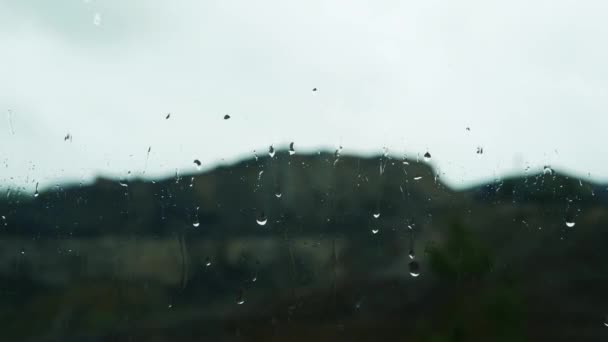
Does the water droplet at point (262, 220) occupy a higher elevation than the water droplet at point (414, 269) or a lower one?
higher

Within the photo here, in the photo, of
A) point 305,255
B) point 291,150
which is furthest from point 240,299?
point 291,150

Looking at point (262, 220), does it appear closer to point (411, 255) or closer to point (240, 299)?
point (240, 299)

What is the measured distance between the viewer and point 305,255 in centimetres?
183

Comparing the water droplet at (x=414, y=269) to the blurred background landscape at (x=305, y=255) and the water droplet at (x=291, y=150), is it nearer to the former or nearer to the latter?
the blurred background landscape at (x=305, y=255)

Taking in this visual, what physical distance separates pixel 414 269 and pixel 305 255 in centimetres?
32

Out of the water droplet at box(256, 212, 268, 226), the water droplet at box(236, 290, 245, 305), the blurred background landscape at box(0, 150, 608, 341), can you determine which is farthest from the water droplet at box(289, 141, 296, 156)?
the water droplet at box(236, 290, 245, 305)

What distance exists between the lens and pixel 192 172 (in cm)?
187

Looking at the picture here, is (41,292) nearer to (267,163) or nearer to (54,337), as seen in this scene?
(54,337)

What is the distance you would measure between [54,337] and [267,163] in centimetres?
80

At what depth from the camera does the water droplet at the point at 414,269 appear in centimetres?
183

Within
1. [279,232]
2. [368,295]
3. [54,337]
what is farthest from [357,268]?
[54,337]

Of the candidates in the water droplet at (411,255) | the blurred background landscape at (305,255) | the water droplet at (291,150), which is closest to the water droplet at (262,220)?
the blurred background landscape at (305,255)

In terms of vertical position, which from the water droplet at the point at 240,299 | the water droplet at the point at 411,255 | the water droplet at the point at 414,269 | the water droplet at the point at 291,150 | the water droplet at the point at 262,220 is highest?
the water droplet at the point at 291,150

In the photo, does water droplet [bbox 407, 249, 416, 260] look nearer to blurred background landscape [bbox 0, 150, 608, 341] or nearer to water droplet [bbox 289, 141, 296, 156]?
blurred background landscape [bbox 0, 150, 608, 341]
